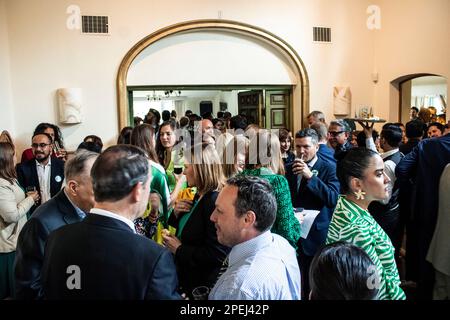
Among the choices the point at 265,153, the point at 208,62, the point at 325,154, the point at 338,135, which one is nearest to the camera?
the point at 265,153

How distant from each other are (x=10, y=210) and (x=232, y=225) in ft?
8.09

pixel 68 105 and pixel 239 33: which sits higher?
pixel 239 33

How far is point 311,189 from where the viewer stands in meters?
3.16

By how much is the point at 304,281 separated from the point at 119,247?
213 cm

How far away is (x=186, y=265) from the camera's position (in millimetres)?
2221

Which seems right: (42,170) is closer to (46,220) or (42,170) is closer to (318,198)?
(46,220)

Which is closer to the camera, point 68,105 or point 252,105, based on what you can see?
point 68,105

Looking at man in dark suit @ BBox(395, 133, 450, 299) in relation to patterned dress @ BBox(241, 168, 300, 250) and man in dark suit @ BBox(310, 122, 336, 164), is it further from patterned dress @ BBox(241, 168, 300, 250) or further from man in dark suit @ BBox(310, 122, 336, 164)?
patterned dress @ BBox(241, 168, 300, 250)

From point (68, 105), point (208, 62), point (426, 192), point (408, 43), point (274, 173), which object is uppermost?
point (408, 43)

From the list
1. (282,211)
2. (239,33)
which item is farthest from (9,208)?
(239,33)

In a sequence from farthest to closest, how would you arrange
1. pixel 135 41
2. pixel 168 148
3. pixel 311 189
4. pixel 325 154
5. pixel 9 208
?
pixel 135 41
pixel 168 148
pixel 325 154
pixel 9 208
pixel 311 189
